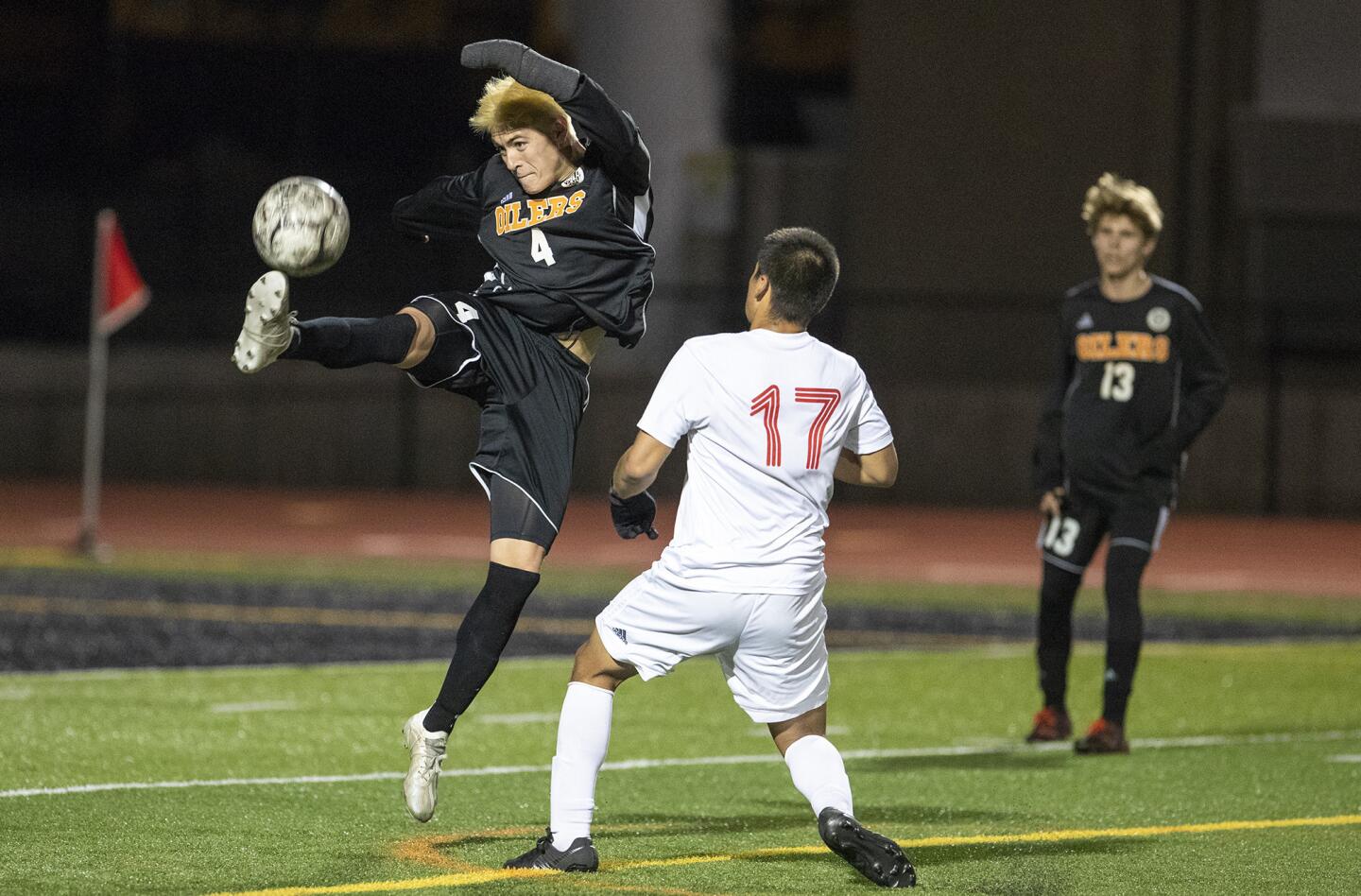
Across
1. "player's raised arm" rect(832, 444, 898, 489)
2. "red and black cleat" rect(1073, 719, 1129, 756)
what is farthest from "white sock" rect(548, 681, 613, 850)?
"red and black cleat" rect(1073, 719, 1129, 756)

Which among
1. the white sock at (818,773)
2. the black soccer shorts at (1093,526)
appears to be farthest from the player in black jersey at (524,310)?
the black soccer shorts at (1093,526)

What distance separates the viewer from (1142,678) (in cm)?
1262

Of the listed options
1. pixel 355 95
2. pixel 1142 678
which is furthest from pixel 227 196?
pixel 1142 678

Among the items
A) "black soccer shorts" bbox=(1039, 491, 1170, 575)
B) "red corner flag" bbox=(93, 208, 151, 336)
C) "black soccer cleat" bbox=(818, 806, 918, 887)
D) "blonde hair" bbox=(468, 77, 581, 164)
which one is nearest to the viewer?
"black soccer cleat" bbox=(818, 806, 918, 887)

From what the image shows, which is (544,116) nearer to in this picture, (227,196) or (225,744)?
(225,744)

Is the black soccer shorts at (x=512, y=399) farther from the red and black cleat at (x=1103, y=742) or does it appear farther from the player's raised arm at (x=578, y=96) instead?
the red and black cleat at (x=1103, y=742)

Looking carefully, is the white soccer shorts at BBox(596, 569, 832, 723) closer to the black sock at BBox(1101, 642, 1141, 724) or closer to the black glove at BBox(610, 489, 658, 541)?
the black glove at BBox(610, 489, 658, 541)

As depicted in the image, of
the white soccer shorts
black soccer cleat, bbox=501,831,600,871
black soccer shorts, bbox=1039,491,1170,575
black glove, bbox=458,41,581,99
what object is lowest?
black soccer cleat, bbox=501,831,600,871

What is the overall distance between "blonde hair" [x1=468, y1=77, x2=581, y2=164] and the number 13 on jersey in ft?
4.05

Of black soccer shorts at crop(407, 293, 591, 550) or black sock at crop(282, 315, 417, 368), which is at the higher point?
black sock at crop(282, 315, 417, 368)

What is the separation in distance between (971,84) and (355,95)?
1841cm

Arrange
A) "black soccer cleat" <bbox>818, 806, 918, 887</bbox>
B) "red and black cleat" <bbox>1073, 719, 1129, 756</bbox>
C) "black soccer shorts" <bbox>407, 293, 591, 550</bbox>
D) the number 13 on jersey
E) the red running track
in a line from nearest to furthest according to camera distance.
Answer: "black soccer cleat" <bbox>818, 806, 918, 887</bbox>
the number 13 on jersey
"black soccer shorts" <bbox>407, 293, 591, 550</bbox>
"red and black cleat" <bbox>1073, 719, 1129, 756</bbox>
the red running track

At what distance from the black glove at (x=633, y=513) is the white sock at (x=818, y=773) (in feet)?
2.44

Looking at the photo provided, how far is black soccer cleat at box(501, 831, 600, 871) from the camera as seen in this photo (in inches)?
256
